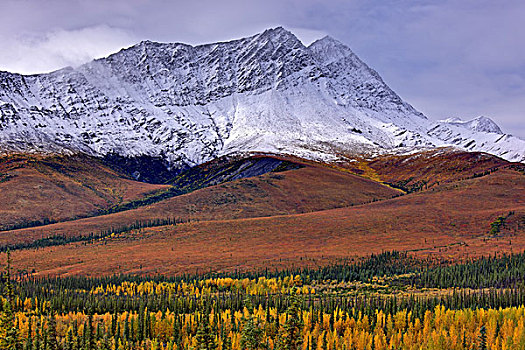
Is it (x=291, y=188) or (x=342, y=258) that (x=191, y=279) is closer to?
(x=342, y=258)

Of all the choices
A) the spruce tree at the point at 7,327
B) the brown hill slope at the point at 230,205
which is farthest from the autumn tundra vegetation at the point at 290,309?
the brown hill slope at the point at 230,205

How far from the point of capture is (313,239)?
12125cm

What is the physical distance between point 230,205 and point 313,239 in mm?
59270

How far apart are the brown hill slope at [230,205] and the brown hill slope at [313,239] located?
19.1 meters

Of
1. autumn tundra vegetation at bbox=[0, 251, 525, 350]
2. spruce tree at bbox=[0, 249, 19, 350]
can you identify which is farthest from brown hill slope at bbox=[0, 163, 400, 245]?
spruce tree at bbox=[0, 249, 19, 350]

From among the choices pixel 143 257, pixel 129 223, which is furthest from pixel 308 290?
pixel 129 223

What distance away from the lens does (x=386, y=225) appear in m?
127

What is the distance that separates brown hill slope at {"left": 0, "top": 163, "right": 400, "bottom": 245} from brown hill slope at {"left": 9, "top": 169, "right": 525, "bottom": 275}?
62.6 ft

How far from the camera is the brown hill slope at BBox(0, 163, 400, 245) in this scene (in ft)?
508

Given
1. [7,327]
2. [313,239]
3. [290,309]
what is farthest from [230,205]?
[290,309]

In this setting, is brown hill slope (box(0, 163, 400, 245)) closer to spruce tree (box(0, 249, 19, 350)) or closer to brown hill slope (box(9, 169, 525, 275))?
brown hill slope (box(9, 169, 525, 275))

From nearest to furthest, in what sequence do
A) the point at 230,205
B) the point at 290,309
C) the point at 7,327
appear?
the point at 290,309 < the point at 7,327 < the point at 230,205

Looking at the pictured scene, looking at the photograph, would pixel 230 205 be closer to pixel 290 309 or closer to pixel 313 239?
pixel 313 239

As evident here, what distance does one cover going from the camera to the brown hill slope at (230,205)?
154875mm
